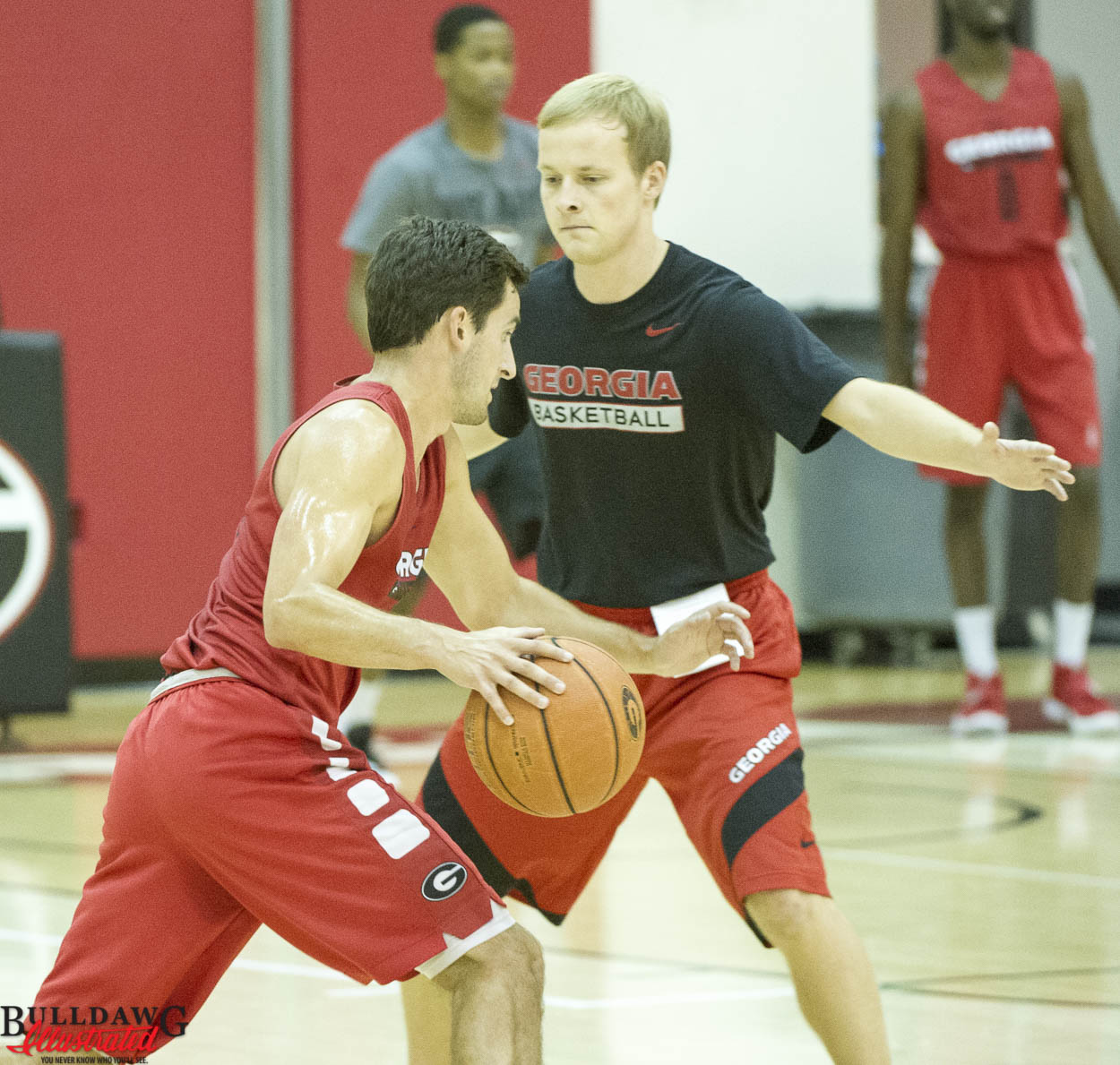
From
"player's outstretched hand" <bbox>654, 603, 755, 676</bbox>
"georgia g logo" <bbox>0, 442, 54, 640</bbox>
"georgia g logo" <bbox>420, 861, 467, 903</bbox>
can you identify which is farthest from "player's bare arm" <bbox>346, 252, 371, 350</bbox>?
"georgia g logo" <bbox>420, 861, 467, 903</bbox>

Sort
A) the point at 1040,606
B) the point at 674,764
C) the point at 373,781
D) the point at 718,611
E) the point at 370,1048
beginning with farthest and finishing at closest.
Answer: the point at 1040,606 < the point at 370,1048 < the point at 674,764 < the point at 718,611 < the point at 373,781

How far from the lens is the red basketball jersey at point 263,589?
3.02 m

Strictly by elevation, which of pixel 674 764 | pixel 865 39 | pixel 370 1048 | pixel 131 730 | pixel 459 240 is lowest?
pixel 370 1048

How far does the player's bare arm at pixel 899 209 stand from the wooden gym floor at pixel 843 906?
5.36 ft

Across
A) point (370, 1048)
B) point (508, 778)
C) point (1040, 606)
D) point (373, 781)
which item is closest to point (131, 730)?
point (373, 781)

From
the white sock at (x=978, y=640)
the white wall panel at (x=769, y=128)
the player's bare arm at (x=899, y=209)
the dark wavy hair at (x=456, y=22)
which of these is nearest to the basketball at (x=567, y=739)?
the dark wavy hair at (x=456, y=22)

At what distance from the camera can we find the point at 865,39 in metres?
11.9

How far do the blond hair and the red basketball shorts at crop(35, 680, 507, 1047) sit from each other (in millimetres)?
1332

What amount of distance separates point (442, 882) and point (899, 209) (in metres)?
5.98

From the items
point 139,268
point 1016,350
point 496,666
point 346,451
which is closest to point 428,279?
point 346,451

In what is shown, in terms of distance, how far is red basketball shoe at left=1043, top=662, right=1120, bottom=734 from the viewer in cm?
814

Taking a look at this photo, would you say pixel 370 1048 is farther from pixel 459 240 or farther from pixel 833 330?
pixel 833 330

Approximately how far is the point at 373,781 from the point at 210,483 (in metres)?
7.40

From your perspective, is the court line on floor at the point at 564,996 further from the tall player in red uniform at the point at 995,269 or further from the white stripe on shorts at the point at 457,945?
the tall player in red uniform at the point at 995,269
